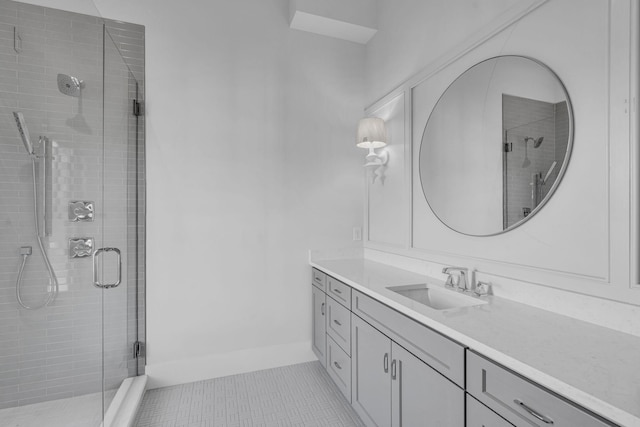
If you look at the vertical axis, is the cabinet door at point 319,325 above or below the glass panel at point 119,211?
below

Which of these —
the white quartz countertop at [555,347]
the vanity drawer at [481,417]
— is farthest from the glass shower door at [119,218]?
the vanity drawer at [481,417]

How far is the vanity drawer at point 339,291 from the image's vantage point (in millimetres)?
2038

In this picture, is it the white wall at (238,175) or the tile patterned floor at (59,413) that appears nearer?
the tile patterned floor at (59,413)

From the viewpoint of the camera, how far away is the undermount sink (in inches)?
64.0

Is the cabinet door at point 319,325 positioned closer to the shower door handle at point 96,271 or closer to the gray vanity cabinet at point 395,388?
the gray vanity cabinet at point 395,388

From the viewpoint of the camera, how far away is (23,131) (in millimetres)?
1315

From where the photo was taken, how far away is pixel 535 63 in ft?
4.69

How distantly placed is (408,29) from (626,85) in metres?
1.55

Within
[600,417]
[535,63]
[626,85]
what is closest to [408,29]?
[535,63]

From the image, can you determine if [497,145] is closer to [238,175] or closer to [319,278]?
[319,278]

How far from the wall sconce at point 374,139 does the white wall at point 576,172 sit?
0.62m

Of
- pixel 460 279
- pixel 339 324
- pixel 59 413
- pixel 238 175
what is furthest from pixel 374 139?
pixel 59 413

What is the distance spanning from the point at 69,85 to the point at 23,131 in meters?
0.39

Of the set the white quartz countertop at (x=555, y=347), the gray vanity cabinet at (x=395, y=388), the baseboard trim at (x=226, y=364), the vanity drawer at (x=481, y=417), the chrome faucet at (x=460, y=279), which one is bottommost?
the baseboard trim at (x=226, y=364)
